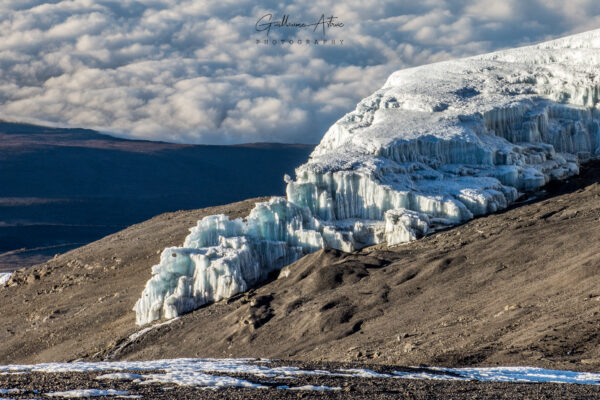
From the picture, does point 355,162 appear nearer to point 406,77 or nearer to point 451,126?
point 451,126

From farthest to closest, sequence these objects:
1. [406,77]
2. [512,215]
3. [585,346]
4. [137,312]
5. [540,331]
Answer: [406,77] < [512,215] < [137,312] < [540,331] < [585,346]

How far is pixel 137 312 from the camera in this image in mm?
44812

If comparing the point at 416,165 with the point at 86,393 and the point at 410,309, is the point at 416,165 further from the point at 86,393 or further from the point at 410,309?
the point at 86,393

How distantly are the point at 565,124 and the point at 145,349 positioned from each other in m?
40.0

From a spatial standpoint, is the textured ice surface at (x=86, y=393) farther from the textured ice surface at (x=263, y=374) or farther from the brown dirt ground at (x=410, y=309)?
the brown dirt ground at (x=410, y=309)

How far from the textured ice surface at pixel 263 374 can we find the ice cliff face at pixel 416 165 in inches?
721

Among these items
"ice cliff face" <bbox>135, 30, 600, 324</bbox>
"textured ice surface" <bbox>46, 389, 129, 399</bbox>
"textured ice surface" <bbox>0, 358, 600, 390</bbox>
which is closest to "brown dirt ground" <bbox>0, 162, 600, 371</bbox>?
"ice cliff face" <bbox>135, 30, 600, 324</bbox>

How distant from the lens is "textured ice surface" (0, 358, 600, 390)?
2253 cm

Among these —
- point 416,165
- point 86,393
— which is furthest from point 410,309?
point 86,393

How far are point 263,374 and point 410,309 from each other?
595 inches

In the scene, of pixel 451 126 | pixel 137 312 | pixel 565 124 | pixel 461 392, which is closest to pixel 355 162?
pixel 451 126

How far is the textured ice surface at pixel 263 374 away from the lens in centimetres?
2253

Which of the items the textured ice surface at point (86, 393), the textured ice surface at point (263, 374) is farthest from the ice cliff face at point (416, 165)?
the textured ice surface at point (86, 393)

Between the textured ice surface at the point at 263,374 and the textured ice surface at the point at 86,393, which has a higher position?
the textured ice surface at the point at 86,393
